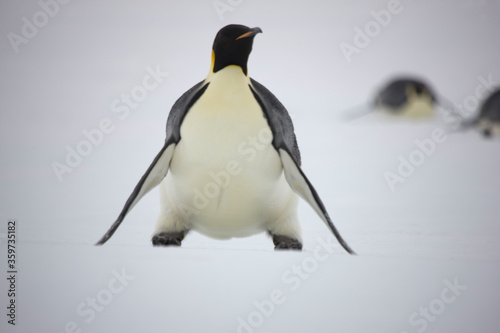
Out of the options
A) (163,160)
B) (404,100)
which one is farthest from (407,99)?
(163,160)

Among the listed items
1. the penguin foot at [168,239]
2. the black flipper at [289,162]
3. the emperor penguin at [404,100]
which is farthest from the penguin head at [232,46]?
the emperor penguin at [404,100]

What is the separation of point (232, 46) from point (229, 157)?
350 mm

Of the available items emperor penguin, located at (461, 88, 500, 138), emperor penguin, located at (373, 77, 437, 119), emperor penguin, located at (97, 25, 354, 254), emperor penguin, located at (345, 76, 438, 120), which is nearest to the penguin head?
emperor penguin, located at (97, 25, 354, 254)

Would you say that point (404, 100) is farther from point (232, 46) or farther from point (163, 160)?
point (163, 160)

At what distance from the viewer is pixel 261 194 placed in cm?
185

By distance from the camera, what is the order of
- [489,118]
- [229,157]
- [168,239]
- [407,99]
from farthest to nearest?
[407,99], [489,118], [168,239], [229,157]

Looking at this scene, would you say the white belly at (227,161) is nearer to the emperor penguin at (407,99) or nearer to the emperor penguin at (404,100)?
the emperor penguin at (404,100)

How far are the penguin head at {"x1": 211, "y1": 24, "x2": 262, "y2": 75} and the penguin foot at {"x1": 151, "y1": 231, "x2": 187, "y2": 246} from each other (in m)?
0.58

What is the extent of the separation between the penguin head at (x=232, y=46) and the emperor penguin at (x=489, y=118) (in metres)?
2.39

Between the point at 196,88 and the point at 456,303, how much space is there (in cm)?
103

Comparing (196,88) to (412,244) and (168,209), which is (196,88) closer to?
(168,209)

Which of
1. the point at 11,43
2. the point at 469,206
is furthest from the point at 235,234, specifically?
the point at 11,43

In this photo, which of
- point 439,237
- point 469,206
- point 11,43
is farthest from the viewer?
point 11,43

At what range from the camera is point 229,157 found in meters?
1.75
